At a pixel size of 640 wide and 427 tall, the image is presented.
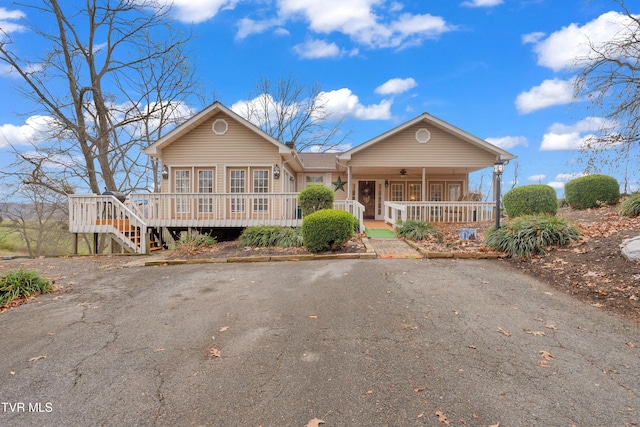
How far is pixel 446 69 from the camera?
56.1ft

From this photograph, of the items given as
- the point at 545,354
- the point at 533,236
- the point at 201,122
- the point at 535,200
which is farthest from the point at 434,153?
the point at 545,354

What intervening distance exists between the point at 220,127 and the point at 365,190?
9.01 metres

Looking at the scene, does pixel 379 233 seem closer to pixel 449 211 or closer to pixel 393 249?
pixel 393 249

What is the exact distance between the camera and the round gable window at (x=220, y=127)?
12742mm

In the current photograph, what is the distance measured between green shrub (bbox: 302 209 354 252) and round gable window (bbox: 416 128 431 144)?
318 inches

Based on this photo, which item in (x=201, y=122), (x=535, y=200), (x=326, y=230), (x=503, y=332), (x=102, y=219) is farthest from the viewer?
(x=201, y=122)

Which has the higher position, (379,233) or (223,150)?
(223,150)

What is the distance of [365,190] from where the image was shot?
711 inches

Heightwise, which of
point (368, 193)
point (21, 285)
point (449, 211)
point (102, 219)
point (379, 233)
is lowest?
point (21, 285)

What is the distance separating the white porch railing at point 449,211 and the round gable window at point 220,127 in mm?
7872

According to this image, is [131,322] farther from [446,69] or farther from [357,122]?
[357,122]

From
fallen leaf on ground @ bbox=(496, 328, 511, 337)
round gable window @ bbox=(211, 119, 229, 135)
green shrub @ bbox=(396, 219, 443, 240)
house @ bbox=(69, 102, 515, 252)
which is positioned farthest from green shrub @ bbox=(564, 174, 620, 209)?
round gable window @ bbox=(211, 119, 229, 135)

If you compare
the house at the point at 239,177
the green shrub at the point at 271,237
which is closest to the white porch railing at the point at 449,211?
the house at the point at 239,177

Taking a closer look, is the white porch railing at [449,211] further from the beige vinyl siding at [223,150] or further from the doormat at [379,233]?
the beige vinyl siding at [223,150]
